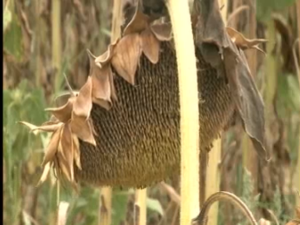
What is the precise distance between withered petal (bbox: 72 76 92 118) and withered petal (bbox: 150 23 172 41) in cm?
6

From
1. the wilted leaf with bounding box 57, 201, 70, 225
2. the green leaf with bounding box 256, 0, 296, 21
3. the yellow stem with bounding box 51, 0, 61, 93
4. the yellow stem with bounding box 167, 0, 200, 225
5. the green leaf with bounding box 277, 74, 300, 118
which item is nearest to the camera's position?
the yellow stem with bounding box 167, 0, 200, 225

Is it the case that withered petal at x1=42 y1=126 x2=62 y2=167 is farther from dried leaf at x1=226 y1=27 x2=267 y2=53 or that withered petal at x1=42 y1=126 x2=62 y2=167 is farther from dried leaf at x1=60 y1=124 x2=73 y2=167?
dried leaf at x1=226 y1=27 x2=267 y2=53

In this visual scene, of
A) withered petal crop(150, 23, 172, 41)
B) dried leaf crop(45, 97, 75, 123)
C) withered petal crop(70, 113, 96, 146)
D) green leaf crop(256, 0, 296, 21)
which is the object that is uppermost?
green leaf crop(256, 0, 296, 21)

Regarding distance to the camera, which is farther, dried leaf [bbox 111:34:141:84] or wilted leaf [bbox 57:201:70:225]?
wilted leaf [bbox 57:201:70:225]

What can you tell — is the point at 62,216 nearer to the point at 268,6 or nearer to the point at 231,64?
the point at 231,64

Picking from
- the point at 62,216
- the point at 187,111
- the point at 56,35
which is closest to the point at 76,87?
the point at 56,35

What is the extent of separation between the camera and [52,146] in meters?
0.68

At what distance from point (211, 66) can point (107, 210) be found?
1.48 feet

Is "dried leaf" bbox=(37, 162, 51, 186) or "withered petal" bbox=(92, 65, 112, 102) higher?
"withered petal" bbox=(92, 65, 112, 102)

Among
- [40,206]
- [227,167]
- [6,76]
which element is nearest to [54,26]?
[6,76]

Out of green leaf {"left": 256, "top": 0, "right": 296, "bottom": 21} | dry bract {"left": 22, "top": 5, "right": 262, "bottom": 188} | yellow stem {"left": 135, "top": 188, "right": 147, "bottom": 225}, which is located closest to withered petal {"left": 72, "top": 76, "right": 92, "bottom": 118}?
dry bract {"left": 22, "top": 5, "right": 262, "bottom": 188}

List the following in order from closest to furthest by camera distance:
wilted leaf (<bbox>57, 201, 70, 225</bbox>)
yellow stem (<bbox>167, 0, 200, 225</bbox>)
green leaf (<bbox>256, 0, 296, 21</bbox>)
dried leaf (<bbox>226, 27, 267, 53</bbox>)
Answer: yellow stem (<bbox>167, 0, 200, 225</bbox>)
dried leaf (<bbox>226, 27, 267, 53</bbox>)
wilted leaf (<bbox>57, 201, 70, 225</bbox>)
green leaf (<bbox>256, 0, 296, 21</bbox>)

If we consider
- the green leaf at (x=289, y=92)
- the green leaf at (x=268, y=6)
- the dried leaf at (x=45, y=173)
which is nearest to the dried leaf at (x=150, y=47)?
the dried leaf at (x=45, y=173)

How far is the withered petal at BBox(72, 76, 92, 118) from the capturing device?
0.67 m
